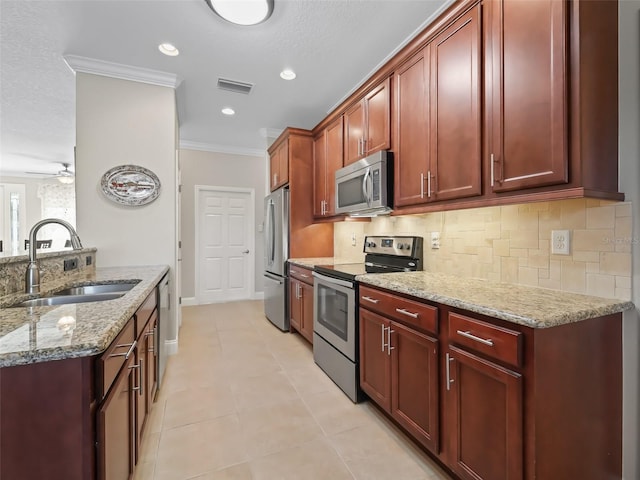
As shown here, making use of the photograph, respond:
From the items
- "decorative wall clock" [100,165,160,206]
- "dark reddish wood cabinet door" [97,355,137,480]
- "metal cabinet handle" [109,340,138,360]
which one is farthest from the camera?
"decorative wall clock" [100,165,160,206]

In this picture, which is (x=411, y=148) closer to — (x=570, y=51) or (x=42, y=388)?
(x=570, y=51)

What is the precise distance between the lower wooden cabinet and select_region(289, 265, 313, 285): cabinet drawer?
1.04 metres

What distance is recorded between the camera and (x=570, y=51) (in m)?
1.27

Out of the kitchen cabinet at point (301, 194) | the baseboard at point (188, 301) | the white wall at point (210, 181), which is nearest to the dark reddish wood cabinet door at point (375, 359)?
the kitchen cabinet at point (301, 194)

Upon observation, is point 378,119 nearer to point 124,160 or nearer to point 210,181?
point 124,160

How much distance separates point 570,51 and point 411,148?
98 cm

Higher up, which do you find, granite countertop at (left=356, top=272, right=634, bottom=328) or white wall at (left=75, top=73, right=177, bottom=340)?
white wall at (left=75, top=73, right=177, bottom=340)

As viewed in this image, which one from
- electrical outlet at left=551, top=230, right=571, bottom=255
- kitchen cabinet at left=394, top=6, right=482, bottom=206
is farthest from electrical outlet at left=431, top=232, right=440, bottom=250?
electrical outlet at left=551, top=230, right=571, bottom=255

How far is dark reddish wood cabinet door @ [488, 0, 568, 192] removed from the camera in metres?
1.30

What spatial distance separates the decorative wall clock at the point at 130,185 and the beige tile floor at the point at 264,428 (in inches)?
62.3

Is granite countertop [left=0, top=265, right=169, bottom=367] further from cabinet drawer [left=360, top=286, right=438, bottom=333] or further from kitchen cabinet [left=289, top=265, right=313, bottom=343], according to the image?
kitchen cabinet [left=289, top=265, right=313, bottom=343]

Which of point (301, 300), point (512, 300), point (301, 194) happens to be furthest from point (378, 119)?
point (301, 300)

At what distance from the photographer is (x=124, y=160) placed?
9.65 feet

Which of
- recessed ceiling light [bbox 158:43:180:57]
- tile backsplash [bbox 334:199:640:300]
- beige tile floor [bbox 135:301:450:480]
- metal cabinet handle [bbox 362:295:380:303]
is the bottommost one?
beige tile floor [bbox 135:301:450:480]
